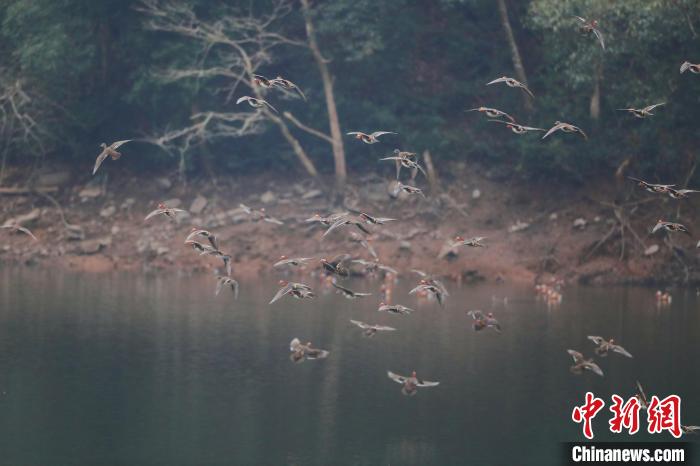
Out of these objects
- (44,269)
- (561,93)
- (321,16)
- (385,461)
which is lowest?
(385,461)

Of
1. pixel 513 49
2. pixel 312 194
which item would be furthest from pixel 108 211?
pixel 513 49

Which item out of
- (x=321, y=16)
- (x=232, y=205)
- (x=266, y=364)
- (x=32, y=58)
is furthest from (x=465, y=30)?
(x=266, y=364)

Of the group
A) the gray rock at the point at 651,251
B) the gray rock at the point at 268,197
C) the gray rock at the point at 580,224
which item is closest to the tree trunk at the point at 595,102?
the gray rock at the point at 580,224

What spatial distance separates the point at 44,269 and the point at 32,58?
1052cm

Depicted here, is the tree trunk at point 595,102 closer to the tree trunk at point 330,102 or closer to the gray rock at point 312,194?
the tree trunk at point 330,102

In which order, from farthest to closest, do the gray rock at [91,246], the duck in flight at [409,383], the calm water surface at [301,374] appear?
the gray rock at [91,246], the duck in flight at [409,383], the calm water surface at [301,374]

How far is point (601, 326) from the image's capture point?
4509 cm

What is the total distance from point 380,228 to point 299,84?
384 inches

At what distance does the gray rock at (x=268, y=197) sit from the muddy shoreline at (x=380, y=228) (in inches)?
1.9

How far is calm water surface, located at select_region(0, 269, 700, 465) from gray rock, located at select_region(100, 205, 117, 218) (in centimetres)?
836

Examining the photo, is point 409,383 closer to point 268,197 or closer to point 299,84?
point 268,197

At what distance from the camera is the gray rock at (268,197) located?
204ft

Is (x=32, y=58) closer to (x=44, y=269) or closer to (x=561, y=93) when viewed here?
(x=44, y=269)

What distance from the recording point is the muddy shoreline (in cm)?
5456
